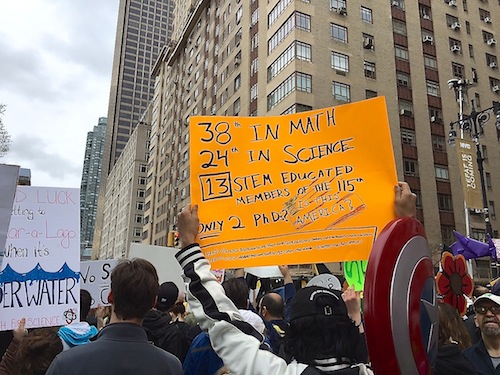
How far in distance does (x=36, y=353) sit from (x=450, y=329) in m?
2.92

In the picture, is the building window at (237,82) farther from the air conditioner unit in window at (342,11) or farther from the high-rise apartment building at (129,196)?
the high-rise apartment building at (129,196)

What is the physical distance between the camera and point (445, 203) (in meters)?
35.1

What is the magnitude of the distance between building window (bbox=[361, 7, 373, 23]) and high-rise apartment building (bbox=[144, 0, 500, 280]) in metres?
0.10

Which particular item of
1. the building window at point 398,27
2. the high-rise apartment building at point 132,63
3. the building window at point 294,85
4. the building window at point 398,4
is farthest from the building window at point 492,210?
the high-rise apartment building at point 132,63

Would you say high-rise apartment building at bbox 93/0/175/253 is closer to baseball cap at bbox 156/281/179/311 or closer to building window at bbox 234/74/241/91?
building window at bbox 234/74/241/91

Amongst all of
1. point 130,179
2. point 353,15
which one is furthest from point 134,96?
point 353,15

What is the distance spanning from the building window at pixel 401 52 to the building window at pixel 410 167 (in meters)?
9.00

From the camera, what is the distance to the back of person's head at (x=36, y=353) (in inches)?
105

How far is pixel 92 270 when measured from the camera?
687 cm

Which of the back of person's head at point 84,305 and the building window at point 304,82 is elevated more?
the building window at point 304,82

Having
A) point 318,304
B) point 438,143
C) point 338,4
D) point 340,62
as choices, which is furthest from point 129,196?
point 318,304

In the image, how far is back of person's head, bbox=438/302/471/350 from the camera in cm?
315

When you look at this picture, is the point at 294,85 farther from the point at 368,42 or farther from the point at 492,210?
the point at 492,210

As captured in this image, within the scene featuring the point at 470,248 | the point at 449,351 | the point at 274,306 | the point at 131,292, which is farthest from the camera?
the point at 470,248
